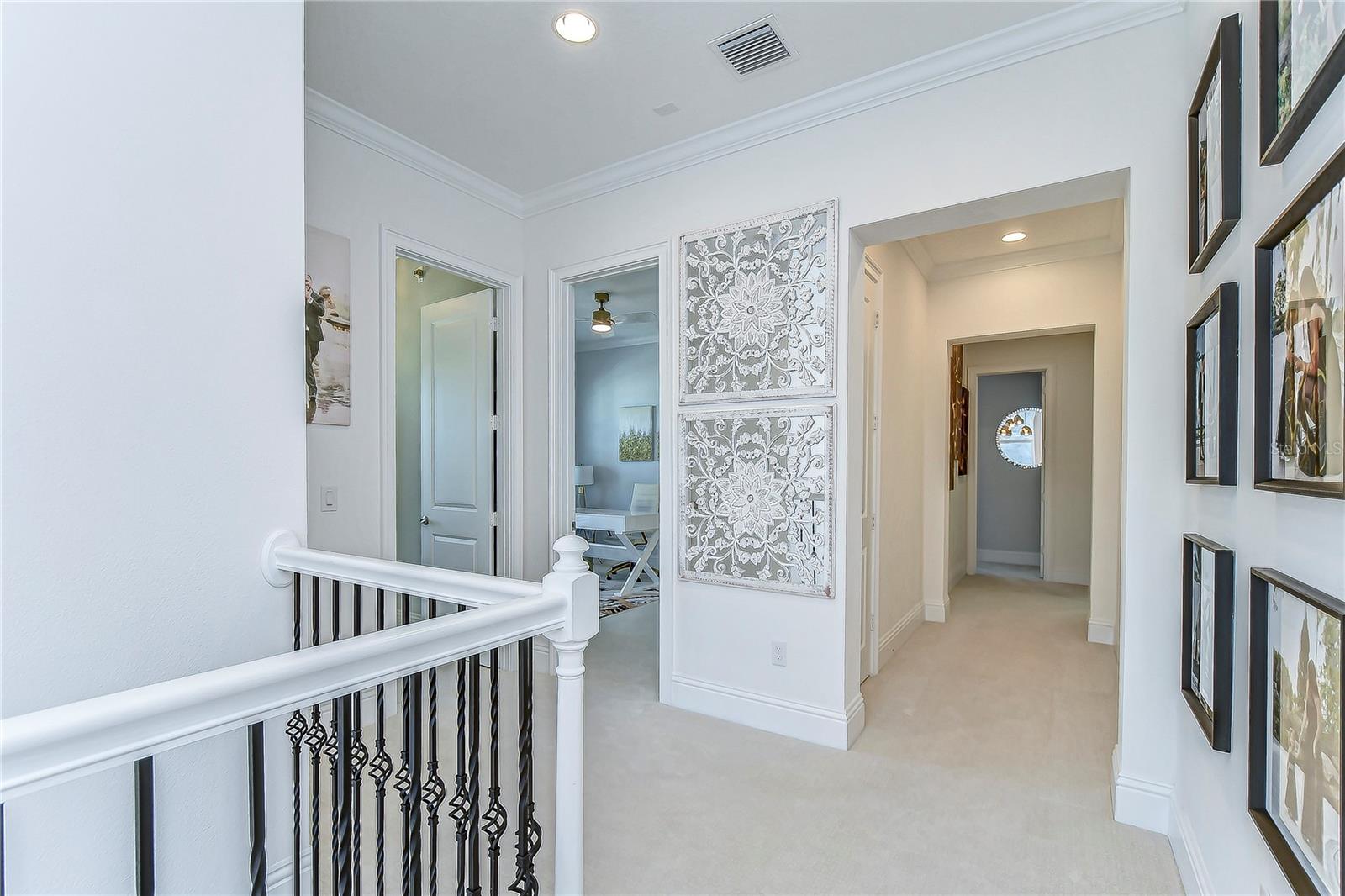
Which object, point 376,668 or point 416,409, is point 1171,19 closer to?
point 376,668

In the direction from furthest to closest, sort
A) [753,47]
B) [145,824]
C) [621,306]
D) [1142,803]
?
[621,306], [753,47], [1142,803], [145,824]

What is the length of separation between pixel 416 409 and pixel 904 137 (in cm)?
337

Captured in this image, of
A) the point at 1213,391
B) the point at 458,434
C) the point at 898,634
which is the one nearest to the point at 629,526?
the point at 458,434

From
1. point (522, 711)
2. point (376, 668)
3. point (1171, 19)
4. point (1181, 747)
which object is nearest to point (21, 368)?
point (376, 668)

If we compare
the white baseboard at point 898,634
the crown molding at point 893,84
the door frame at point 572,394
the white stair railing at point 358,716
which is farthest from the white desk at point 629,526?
the white stair railing at point 358,716

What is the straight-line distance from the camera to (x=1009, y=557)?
7098 millimetres

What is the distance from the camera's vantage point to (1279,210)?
3.75ft

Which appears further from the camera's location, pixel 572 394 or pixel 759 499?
pixel 572 394

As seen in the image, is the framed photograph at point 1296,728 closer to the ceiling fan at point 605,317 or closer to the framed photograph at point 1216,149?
the framed photograph at point 1216,149

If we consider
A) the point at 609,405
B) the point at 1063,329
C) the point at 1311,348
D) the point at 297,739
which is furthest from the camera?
the point at 609,405

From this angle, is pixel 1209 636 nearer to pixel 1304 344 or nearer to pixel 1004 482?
pixel 1304 344

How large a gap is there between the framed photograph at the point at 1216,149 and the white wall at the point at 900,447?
163 cm

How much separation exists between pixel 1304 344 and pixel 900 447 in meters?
3.07

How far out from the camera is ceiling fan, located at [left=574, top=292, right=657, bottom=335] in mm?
5711
